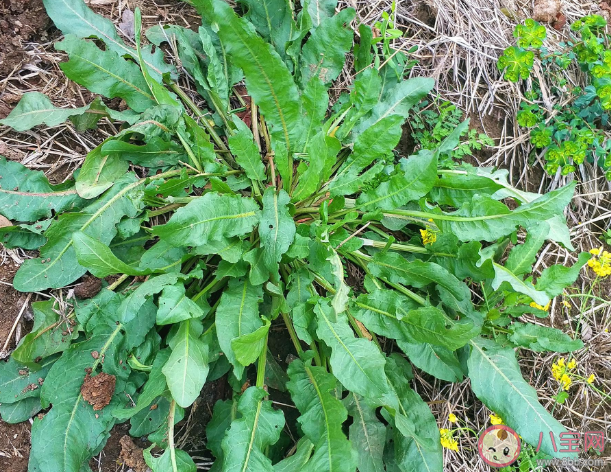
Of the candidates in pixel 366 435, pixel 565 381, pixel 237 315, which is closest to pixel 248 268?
pixel 237 315

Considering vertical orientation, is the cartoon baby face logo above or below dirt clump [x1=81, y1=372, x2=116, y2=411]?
below

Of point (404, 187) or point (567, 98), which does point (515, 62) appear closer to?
point (567, 98)

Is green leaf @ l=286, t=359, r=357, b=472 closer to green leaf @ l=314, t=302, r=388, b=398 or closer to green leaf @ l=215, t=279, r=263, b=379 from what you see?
green leaf @ l=314, t=302, r=388, b=398

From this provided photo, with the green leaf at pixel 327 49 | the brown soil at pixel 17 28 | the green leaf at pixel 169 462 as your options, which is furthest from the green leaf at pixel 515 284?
the brown soil at pixel 17 28

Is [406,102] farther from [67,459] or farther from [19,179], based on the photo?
[67,459]

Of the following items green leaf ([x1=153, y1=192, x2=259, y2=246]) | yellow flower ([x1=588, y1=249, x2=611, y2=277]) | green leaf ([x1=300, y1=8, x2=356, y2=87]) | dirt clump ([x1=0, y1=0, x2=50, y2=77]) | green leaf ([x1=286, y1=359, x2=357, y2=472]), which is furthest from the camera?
yellow flower ([x1=588, y1=249, x2=611, y2=277])

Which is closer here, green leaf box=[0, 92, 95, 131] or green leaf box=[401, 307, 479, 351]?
green leaf box=[401, 307, 479, 351]

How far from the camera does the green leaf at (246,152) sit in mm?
1328

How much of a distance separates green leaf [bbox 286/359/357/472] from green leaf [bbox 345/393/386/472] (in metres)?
0.18

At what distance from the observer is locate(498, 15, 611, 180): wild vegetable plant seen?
1.92 meters

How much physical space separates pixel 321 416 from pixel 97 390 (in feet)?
2.10

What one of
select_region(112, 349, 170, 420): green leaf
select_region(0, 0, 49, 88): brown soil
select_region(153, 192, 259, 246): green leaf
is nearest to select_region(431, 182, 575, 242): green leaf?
select_region(153, 192, 259, 246): green leaf

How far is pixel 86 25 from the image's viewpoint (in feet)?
4.79

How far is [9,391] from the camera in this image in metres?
1.26
